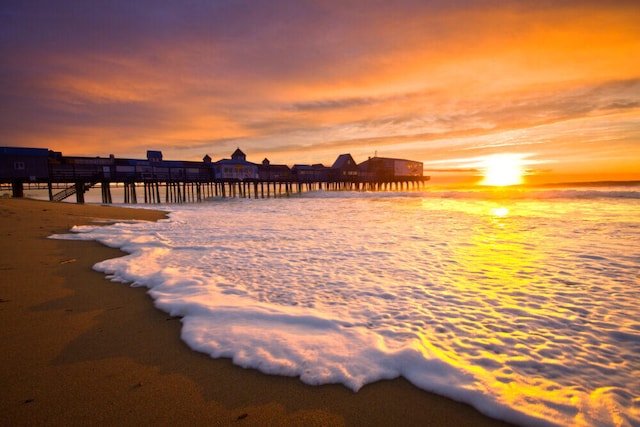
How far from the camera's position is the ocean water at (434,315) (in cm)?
252

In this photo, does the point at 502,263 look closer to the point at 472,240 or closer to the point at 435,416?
the point at 472,240

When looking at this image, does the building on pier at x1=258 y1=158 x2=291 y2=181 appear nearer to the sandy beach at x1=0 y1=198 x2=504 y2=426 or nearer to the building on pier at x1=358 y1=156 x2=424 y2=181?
the building on pier at x1=358 y1=156 x2=424 y2=181

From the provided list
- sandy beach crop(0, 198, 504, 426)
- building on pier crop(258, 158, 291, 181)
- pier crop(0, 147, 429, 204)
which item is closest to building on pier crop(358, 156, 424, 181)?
pier crop(0, 147, 429, 204)

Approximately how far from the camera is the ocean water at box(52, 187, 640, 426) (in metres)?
2.52

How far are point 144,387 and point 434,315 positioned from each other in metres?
3.35

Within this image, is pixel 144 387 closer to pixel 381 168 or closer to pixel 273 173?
pixel 273 173

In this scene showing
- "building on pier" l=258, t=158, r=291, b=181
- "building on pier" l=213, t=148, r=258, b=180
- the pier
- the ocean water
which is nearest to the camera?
the ocean water

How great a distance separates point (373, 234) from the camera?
10.3 meters

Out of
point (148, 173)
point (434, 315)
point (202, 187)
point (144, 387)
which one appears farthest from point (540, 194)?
point (202, 187)

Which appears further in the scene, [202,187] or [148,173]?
[202,187]

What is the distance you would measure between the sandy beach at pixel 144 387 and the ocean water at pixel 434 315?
0.60 feet

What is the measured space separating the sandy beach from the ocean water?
18cm

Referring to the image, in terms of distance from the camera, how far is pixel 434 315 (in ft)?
12.9

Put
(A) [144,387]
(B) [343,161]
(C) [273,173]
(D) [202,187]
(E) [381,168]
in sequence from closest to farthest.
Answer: (A) [144,387], (C) [273,173], (B) [343,161], (E) [381,168], (D) [202,187]
